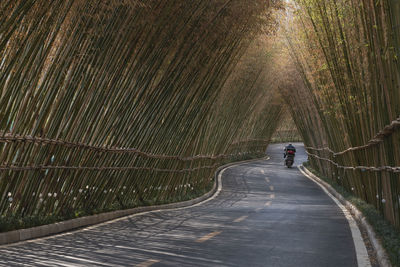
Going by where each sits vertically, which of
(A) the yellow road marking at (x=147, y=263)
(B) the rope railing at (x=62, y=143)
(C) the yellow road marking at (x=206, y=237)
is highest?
(B) the rope railing at (x=62, y=143)

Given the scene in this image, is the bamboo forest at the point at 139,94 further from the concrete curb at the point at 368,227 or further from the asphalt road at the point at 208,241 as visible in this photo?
the asphalt road at the point at 208,241

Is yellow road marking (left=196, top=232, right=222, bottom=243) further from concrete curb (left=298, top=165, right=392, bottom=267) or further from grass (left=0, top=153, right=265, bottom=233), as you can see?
grass (left=0, top=153, right=265, bottom=233)

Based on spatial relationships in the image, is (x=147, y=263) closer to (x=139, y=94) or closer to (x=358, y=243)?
(x=358, y=243)

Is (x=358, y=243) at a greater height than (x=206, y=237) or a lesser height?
greater

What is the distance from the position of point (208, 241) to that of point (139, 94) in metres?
4.11

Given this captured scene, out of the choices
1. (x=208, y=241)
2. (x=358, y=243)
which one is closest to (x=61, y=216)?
(x=208, y=241)

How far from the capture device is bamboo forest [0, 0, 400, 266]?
24.8 ft

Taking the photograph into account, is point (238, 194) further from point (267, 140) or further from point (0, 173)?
point (267, 140)

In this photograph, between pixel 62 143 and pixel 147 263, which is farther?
pixel 62 143

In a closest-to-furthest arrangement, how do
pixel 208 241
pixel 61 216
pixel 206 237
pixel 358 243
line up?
pixel 208 241 → pixel 358 243 → pixel 206 237 → pixel 61 216

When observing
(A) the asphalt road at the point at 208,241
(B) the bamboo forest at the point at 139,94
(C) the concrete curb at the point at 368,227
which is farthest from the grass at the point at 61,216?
(C) the concrete curb at the point at 368,227

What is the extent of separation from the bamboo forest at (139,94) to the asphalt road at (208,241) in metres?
0.70

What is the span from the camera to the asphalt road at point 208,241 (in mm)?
6434

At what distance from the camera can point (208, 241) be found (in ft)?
25.9
